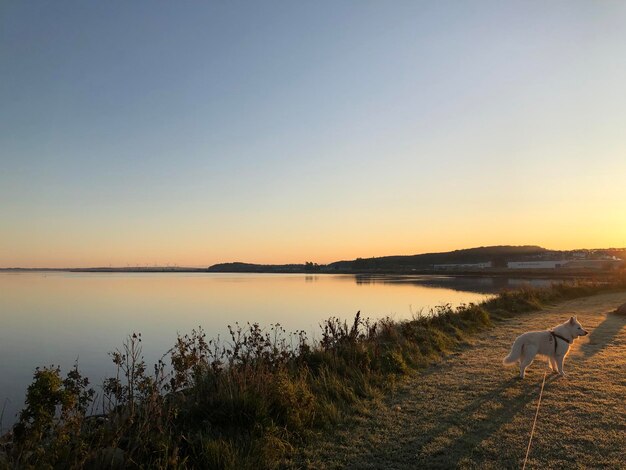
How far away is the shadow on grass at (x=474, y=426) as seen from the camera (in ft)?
15.9

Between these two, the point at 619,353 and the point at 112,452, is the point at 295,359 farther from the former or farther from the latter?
the point at 619,353

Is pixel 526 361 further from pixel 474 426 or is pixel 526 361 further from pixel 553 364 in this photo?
pixel 474 426

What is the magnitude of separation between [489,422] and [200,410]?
3.99 m

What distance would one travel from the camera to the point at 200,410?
5.65 metres

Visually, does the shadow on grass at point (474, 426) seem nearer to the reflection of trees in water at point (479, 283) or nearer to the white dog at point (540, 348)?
the white dog at point (540, 348)

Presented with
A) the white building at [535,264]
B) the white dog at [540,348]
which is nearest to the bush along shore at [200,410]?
the white dog at [540,348]

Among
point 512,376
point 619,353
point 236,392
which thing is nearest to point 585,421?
→ point 512,376

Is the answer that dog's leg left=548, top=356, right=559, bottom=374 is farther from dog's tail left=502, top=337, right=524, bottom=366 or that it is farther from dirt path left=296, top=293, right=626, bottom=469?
dog's tail left=502, top=337, right=524, bottom=366

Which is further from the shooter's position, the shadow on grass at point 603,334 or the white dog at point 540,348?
the shadow on grass at point 603,334

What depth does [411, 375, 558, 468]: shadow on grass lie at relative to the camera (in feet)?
15.9

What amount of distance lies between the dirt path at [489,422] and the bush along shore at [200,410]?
49 centimetres

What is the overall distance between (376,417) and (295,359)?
2.82 m

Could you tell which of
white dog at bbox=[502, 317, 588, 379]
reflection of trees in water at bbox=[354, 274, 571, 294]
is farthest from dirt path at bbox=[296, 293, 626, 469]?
reflection of trees in water at bbox=[354, 274, 571, 294]

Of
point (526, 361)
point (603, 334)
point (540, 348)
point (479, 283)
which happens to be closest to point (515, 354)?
point (526, 361)
